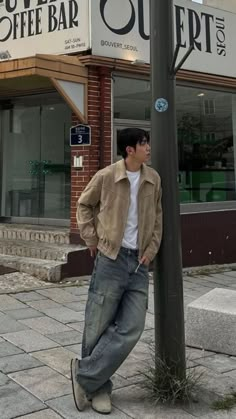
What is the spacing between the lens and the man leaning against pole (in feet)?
11.2

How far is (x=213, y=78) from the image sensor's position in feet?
30.0

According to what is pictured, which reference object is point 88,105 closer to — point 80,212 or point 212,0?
point 80,212

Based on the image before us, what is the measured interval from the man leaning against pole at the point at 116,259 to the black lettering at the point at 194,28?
6016 mm

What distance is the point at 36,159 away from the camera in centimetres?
931

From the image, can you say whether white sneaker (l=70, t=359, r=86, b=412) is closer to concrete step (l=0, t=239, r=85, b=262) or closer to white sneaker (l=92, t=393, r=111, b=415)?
white sneaker (l=92, t=393, r=111, b=415)

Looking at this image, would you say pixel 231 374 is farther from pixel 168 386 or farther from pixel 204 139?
pixel 204 139

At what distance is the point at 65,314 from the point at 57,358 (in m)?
1.30

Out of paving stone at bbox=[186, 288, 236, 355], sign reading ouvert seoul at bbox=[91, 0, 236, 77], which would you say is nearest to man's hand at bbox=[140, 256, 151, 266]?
paving stone at bbox=[186, 288, 236, 355]

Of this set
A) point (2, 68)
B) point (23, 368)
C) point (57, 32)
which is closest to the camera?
point (23, 368)

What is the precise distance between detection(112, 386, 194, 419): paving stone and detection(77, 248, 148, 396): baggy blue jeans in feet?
0.63

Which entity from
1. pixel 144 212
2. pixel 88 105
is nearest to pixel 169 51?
pixel 144 212

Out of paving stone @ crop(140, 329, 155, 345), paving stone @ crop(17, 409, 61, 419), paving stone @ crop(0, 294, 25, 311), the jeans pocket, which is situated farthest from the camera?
paving stone @ crop(0, 294, 25, 311)

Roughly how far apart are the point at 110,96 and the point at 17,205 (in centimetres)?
293

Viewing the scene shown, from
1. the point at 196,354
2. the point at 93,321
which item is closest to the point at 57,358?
the point at 93,321
